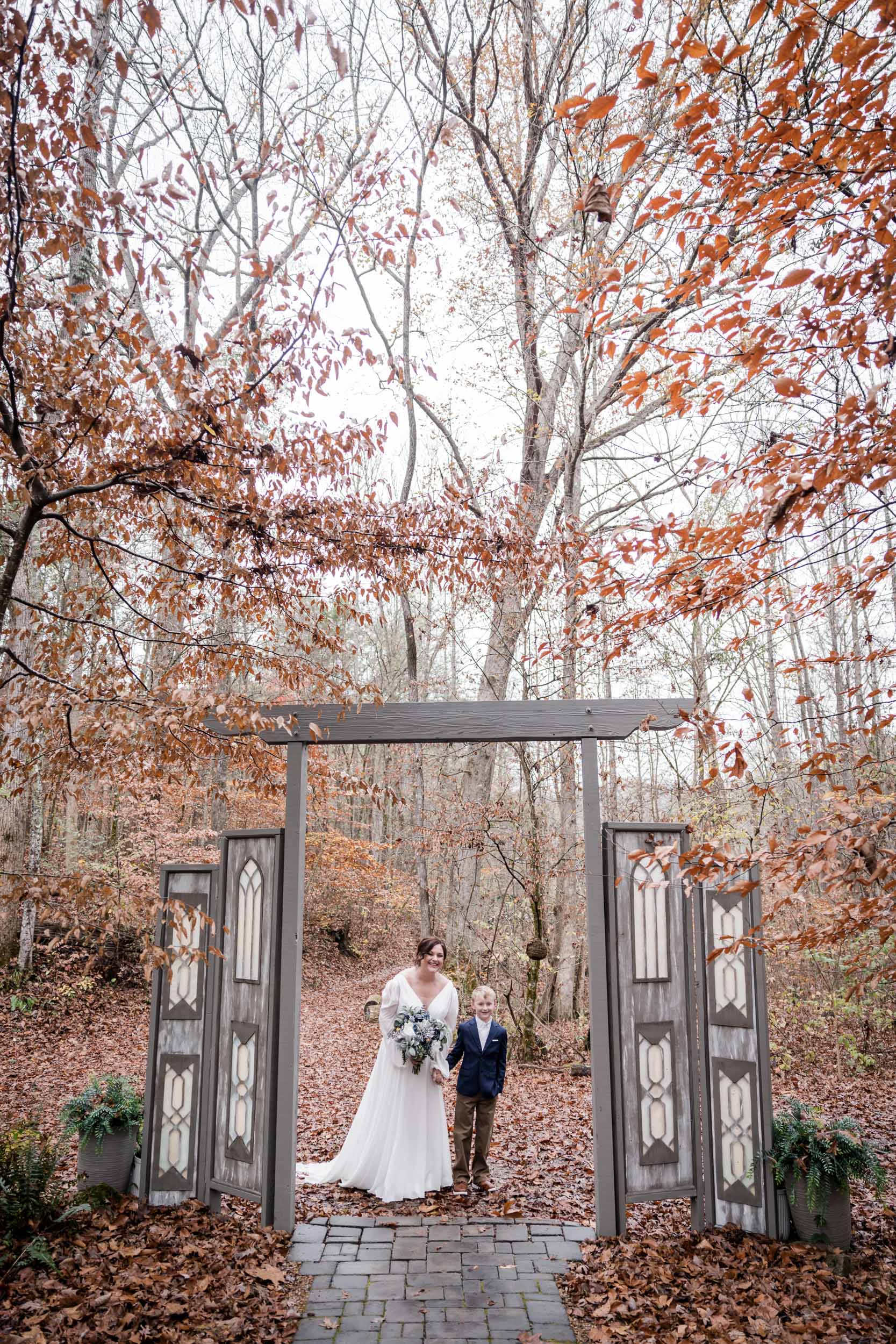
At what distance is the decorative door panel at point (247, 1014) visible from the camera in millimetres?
5168

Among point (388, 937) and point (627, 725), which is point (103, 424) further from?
point (388, 937)

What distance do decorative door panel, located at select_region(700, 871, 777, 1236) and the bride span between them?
1819 mm

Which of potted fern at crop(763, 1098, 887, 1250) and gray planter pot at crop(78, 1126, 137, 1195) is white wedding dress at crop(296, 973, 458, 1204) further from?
potted fern at crop(763, 1098, 887, 1250)

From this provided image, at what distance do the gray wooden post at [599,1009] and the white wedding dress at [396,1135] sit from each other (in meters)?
1.19

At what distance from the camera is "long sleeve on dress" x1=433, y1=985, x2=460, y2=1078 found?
19.4 feet

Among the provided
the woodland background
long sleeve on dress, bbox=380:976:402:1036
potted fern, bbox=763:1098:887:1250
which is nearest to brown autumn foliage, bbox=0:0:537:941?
the woodland background

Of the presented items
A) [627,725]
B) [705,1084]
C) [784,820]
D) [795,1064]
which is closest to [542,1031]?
[795,1064]

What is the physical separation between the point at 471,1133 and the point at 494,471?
7734 millimetres

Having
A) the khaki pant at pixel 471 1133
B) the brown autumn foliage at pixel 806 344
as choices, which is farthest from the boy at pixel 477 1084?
the brown autumn foliage at pixel 806 344

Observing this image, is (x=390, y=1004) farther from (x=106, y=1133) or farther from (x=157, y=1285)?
(x=157, y=1285)

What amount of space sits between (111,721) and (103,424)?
151 centimetres

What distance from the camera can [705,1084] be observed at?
5148mm

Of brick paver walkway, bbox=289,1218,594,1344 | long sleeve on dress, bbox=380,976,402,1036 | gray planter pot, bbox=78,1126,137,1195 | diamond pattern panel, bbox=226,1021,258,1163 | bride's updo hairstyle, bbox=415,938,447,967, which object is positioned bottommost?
brick paver walkway, bbox=289,1218,594,1344

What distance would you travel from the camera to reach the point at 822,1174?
4723mm
